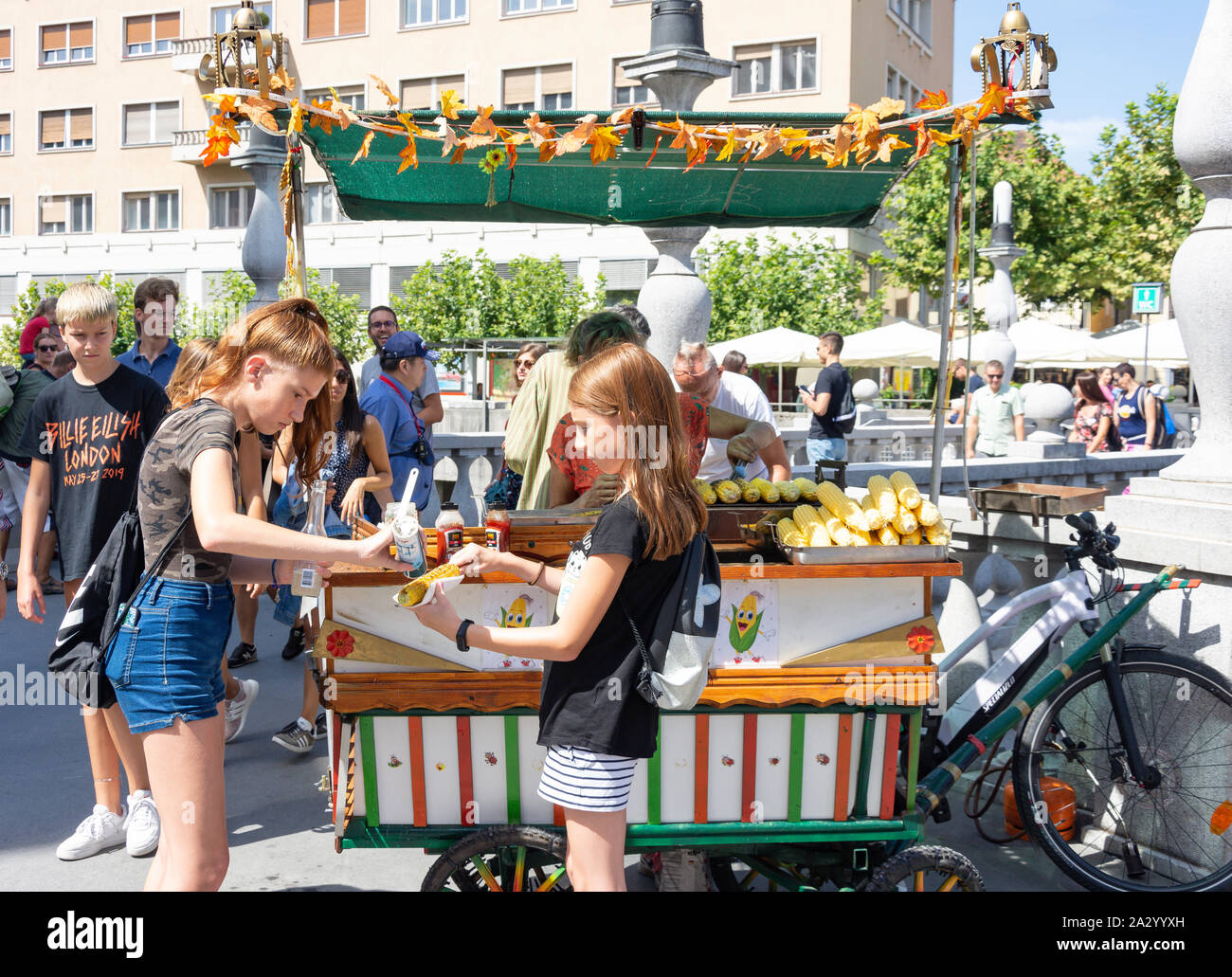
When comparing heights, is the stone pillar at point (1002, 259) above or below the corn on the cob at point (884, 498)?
above

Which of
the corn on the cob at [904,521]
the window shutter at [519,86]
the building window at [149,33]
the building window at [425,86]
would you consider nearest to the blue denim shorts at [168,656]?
the corn on the cob at [904,521]

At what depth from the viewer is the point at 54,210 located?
45.7 meters

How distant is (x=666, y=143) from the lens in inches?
179

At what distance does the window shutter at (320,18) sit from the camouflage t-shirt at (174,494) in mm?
43531

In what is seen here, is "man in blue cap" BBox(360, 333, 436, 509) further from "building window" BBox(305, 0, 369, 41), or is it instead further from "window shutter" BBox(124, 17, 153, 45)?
"window shutter" BBox(124, 17, 153, 45)

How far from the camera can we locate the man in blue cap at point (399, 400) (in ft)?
19.7

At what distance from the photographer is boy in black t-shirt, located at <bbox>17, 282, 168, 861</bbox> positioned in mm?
4023

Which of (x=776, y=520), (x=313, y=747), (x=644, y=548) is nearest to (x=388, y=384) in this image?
(x=313, y=747)

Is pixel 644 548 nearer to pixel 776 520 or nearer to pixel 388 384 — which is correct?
pixel 776 520

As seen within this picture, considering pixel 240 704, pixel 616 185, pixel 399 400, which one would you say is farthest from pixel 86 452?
pixel 616 185

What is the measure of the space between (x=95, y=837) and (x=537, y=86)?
3859 cm

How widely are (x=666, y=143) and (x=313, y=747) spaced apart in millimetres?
3211

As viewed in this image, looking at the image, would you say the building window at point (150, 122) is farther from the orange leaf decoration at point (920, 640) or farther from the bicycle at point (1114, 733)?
the orange leaf decoration at point (920, 640)

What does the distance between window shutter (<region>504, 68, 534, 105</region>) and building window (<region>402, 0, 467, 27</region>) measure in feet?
9.52
